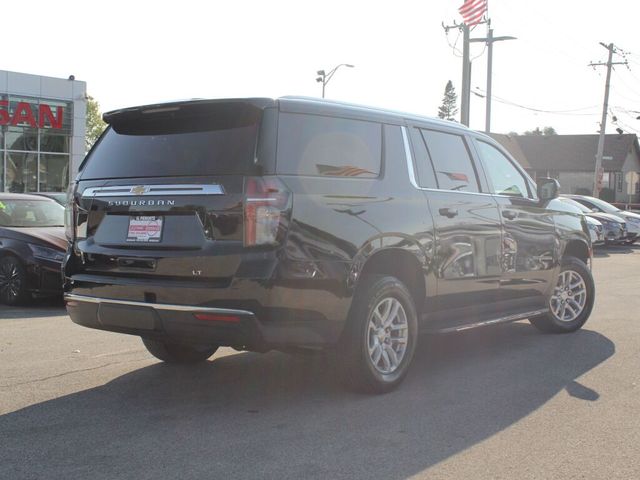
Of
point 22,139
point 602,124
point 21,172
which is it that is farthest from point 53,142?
point 602,124

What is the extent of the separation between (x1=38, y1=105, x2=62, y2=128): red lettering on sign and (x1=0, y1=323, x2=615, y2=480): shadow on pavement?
26.3m

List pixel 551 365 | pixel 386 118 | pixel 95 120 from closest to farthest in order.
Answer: pixel 386 118 → pixel 551 365 → pixel 95 120

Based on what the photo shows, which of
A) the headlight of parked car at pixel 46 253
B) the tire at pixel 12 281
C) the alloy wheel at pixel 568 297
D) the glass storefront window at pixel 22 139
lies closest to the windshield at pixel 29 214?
the tire at pixel 12 281

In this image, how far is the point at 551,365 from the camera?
6.18 metres

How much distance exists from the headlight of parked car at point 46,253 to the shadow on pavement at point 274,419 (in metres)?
3.99

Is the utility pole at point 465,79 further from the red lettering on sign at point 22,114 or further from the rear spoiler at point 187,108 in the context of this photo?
the rear spoiler at point 187,108

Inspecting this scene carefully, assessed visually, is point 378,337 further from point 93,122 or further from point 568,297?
point 93,122

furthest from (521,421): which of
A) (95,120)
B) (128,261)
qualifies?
(95,120)

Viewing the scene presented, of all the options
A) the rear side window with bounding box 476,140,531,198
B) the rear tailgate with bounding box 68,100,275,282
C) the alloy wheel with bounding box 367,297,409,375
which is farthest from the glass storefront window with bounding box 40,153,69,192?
the alloy wheel with bounding box 367,297,409,375

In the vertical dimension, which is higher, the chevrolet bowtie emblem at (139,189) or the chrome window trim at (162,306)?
the chevrolet bowtie emblem at (139,189)

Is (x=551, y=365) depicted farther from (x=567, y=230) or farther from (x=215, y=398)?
(x=215, y=398)

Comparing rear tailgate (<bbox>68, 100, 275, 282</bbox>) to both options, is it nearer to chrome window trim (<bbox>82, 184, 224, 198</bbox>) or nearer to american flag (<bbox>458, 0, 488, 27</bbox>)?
chrome window trim (<bbox>82, 184, 224, 198</bbox>)

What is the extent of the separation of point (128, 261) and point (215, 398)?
3.74 feet

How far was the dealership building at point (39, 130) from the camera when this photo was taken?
2888 cm
